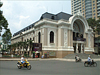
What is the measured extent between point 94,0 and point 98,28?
3182 cm

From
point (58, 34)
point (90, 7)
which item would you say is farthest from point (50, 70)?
point (90, 7)

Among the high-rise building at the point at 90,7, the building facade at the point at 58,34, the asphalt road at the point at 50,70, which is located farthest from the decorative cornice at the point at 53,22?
the high-rise building at the point at 90,7

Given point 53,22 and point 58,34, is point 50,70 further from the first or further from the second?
point 53,22

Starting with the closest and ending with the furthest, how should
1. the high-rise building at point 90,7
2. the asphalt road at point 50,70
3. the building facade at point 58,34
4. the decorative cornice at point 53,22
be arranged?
the asphalt road at point 50,70 → the decorative cornice at point 53,22 → the building facade at point 58,34 → the high-rise building at point 90,7

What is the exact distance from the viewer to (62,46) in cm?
3475

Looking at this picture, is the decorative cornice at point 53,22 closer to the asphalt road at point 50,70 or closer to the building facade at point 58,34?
the building facade at point 58,34

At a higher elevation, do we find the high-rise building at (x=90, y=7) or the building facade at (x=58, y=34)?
the high-rise building at (x=90, y=7)

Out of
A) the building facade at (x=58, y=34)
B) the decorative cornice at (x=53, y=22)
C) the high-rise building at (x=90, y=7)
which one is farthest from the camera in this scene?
the high-rise building at (x=90, y=7)

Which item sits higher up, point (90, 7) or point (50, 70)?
point (90, 7)

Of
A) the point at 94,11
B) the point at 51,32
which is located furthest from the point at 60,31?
the point at 94,11

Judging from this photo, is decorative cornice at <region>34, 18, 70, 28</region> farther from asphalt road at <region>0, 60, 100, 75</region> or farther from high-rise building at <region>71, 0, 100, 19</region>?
high-rise building at <region>71, 0, 100, 19</region>

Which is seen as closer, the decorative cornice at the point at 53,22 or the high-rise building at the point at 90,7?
the decorative cornice at the point at 53,22

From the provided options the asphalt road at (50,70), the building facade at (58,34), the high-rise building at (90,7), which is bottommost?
the asphalt road at (50,70)

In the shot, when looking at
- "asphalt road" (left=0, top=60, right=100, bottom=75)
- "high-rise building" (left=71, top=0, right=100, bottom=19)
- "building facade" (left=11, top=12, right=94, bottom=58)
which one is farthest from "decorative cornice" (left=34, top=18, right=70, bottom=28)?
"high-rise building" (left=71, top=0, right=100, bottom=19)
